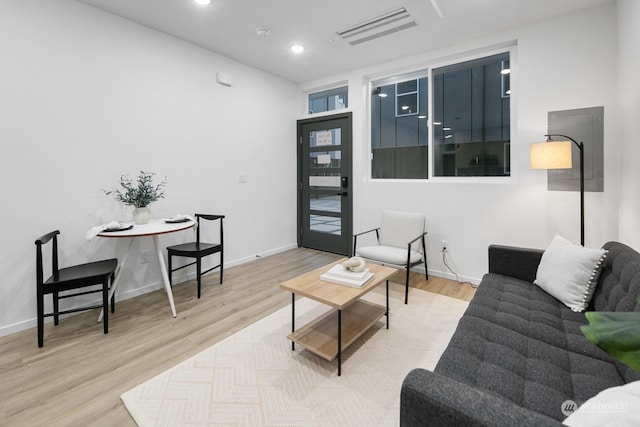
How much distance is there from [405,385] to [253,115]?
4.18 m

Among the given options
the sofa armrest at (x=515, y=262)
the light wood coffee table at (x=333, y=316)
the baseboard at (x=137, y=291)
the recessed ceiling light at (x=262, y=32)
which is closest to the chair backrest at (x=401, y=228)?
the sofa armrest at (x=515, y=262)

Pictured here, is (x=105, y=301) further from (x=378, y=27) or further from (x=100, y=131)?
(x=378, y=27)

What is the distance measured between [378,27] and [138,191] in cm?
303

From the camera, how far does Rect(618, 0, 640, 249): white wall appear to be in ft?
7.58

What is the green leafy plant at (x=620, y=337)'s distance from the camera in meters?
0.55

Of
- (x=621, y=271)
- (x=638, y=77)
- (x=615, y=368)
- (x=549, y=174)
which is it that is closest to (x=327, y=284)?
(x=615, y=368)

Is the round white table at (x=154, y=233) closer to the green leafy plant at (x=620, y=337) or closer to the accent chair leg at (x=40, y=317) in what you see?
the accent chair leg at (x=40, y=317)

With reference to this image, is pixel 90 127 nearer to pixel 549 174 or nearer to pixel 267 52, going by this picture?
pixel 267 52

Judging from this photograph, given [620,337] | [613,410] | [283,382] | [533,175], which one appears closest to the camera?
[620,337]

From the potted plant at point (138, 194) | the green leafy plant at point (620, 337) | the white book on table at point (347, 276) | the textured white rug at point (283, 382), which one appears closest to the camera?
the green leafy plant at point (620, 337)

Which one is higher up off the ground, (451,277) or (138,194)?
(138,194)

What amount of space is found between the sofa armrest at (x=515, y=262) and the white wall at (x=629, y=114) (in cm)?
74

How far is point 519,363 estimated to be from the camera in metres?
1.39

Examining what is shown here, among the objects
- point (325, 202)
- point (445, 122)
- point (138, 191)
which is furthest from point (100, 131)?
point (445, 122)
